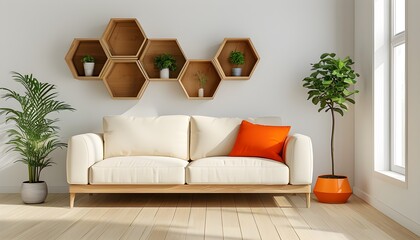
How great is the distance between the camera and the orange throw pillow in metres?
5.10

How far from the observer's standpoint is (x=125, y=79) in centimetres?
589

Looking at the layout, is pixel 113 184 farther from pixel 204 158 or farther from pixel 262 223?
pixel 262 223

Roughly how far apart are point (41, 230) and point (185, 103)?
2316 mm

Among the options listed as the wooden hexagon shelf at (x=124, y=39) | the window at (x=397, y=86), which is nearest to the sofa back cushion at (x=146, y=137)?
the wooden hexagon shelf at (x=124, y=39)

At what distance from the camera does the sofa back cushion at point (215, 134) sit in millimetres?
5438

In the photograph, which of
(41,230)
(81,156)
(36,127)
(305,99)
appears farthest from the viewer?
(305,99)

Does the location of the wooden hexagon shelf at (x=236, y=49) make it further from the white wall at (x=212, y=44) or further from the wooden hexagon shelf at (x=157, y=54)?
the wooden hexagon shelf at (x=157, y=54)

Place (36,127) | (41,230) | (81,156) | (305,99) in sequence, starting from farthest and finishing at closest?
(305,99) < (36,127) < (81,156) < (41,230)

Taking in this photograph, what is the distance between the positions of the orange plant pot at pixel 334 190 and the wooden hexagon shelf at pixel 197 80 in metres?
1.56

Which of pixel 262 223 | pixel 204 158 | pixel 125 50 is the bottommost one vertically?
pixel 262 223

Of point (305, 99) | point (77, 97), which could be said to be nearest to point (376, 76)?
point (305, 99)

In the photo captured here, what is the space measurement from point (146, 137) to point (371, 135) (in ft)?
7.16

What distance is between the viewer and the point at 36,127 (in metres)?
5.28

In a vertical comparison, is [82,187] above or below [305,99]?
below
